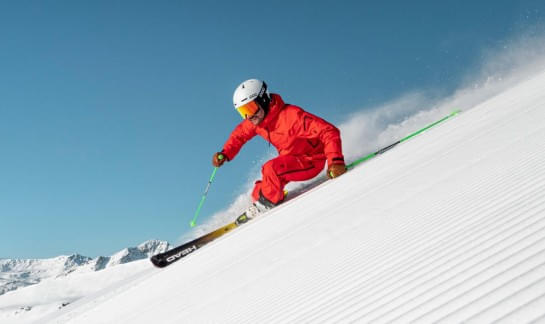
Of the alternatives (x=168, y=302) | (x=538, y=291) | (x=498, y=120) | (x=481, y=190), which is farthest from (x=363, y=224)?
(x=498, y=120)

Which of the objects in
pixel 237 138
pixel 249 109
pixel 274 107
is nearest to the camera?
pixel 249 109

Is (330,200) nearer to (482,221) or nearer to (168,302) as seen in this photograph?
(168,302)

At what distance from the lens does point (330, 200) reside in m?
5.24

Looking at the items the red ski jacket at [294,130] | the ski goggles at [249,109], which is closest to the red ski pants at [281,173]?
the red ski jacket at [294,130]

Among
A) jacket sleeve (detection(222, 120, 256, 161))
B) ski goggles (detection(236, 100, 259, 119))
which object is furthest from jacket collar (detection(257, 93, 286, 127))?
jacket sleeve (detection(222, 120, 256, 161))

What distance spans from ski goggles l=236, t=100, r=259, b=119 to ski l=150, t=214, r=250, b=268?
1642mm

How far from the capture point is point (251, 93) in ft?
22.9

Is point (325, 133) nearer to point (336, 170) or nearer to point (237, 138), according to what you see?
point (336, 170)

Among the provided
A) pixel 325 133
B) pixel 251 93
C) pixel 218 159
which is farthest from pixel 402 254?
pixel 218 159

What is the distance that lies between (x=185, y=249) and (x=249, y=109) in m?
2.33

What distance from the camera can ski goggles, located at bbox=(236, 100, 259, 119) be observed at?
7004 millimetres

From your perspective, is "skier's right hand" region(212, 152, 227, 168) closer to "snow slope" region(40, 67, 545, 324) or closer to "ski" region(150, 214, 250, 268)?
"ski" region(150, 214, 250, 268)

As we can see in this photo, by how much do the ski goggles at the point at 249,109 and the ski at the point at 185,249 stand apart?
5.39 feet

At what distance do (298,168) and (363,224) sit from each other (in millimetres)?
3759
